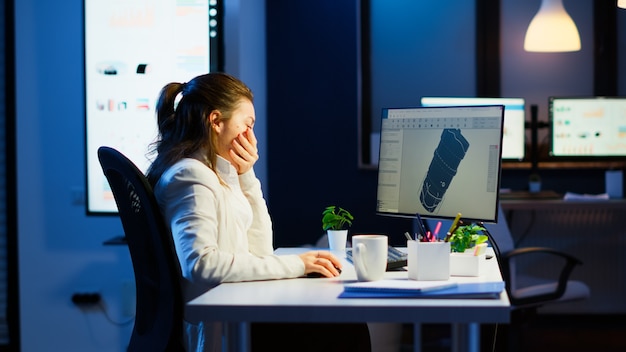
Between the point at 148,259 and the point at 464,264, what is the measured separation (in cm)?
74

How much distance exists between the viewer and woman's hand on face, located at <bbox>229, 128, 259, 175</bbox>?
2.37m

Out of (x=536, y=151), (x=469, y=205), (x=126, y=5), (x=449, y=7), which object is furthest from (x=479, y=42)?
(x=469, y=205)

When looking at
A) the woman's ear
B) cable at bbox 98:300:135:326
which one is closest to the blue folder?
the woman's ear

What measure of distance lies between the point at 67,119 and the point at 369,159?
6.00 feet

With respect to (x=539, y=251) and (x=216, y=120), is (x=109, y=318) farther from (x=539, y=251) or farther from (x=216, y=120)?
(x=216, y=120)

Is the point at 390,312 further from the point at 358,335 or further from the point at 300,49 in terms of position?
the point at 300,49

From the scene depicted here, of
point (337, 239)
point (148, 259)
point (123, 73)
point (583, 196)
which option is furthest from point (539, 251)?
point (148, 259)

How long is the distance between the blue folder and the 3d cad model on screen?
1.86 feet

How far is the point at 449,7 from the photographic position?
5.18m

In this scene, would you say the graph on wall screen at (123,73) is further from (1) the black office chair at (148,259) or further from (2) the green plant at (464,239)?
(2) the green plant at (464,239)

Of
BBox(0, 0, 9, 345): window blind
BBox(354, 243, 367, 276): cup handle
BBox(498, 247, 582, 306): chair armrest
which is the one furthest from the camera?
BBox(0, 0, 9, 345): window blind

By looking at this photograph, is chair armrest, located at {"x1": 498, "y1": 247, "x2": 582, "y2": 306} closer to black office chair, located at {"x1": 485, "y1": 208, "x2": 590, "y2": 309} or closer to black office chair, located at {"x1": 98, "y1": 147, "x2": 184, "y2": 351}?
black office chair, located at {"x1": 485, "y1": 208, "x2": 590, "y2": 309}

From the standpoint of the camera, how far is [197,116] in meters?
2.30

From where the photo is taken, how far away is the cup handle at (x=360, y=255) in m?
1.96
